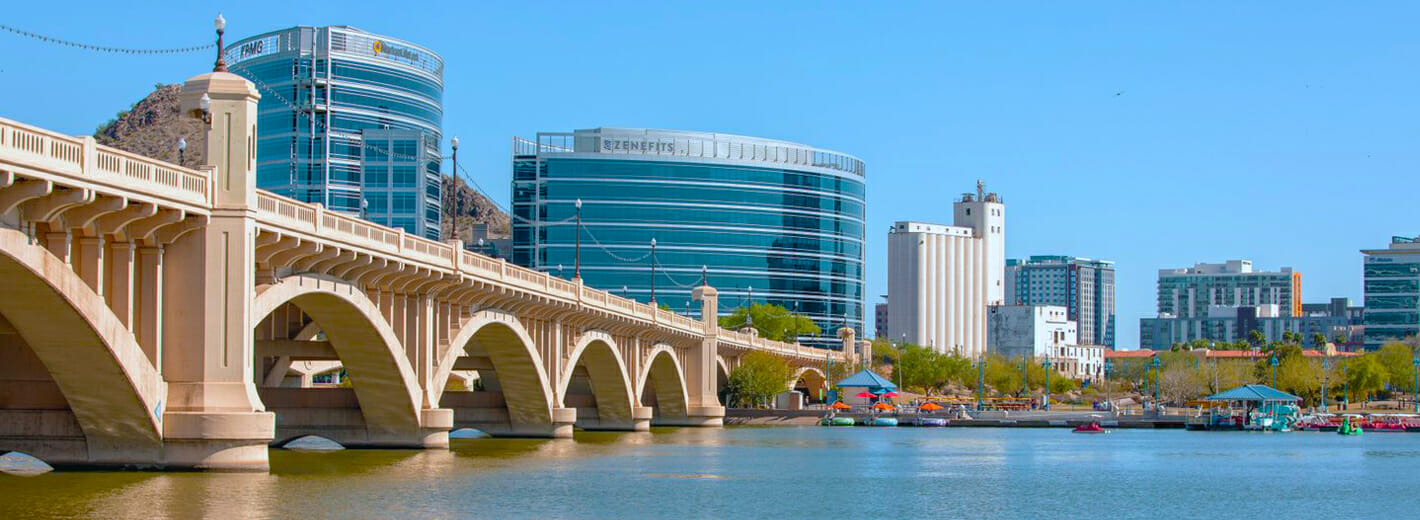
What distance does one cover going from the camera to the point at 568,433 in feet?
290

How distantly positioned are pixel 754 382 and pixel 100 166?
105488 millimetres

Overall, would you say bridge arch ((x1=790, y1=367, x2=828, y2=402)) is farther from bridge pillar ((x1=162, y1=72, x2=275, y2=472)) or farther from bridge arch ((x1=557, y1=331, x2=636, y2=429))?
bridge pillar ((x1=162, y1=72, x2=275, y2=472))

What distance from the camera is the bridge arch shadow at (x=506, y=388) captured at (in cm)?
7744

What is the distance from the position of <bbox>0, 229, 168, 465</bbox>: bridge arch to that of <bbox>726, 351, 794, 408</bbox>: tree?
97.6m

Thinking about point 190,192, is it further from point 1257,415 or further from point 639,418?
point 1257,415

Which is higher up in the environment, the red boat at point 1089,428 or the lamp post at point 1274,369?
the lamp post at point 1274,369

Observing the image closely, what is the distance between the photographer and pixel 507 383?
275ft

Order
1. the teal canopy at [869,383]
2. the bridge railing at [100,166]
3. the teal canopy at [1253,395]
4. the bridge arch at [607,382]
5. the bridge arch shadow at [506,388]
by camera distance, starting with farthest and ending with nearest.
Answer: the teal canopy at [869,383] < the teal canopy at [1253,395] < the bridge arch at [607,382] < the bridge arch shadow at [506,388] < the bridge railing at [100,166]

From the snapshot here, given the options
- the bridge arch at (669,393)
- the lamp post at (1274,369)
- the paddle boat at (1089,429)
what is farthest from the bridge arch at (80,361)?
the lamp post at (1274,369)

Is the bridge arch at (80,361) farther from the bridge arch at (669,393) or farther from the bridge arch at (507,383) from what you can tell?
the bridge arch at (669,393)

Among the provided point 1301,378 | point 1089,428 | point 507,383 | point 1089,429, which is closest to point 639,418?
point 507,383

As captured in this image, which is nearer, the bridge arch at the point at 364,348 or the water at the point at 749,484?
the water at the point at 749,484

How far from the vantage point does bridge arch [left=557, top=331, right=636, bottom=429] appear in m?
97.8

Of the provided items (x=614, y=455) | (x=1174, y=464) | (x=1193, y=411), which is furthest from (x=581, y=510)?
(x=1193, y=411)
